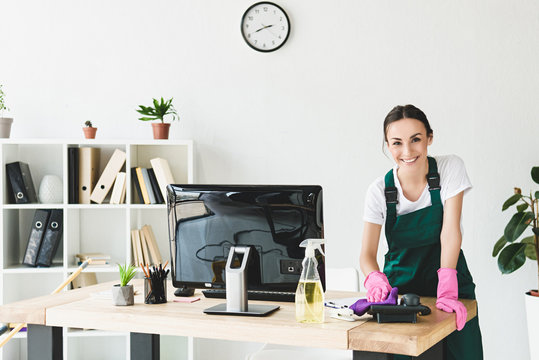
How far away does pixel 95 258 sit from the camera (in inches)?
148

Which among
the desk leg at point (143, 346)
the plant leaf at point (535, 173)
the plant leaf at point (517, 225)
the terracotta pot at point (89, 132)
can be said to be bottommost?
the desk leg at point (143, 346)

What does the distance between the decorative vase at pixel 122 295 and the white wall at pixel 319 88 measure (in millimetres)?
1874

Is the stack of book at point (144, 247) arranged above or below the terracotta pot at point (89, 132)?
below

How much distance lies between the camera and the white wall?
356 centimetres

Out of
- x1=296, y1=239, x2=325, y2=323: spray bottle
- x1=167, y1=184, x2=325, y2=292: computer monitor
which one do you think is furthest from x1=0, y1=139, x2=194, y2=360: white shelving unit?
x1=296, y1=239, x2=325, y2=323: spray bottle

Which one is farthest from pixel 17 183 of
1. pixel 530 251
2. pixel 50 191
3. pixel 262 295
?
pixel 530 251

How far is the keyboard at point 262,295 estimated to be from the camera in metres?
2.00

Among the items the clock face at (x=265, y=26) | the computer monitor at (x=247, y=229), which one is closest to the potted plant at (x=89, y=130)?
the clock face at (x=265, y=26)

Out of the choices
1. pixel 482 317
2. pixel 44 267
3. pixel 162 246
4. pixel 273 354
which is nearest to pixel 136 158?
pixel 162 246

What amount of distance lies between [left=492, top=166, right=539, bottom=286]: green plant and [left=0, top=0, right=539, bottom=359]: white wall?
9.0 inches

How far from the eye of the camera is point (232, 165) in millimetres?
3869

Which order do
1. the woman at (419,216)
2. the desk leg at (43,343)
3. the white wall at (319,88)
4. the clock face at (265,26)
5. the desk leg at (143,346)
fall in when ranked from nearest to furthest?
the desk leg at (43,343) < the woman at (419,216) < the desk leg at (143,346) < the white wall at (319,88) < the clock face at (265,26)

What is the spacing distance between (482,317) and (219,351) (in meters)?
1.59

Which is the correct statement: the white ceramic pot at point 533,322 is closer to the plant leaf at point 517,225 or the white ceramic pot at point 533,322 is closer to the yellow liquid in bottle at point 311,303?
the plant leaf at point 517,225
